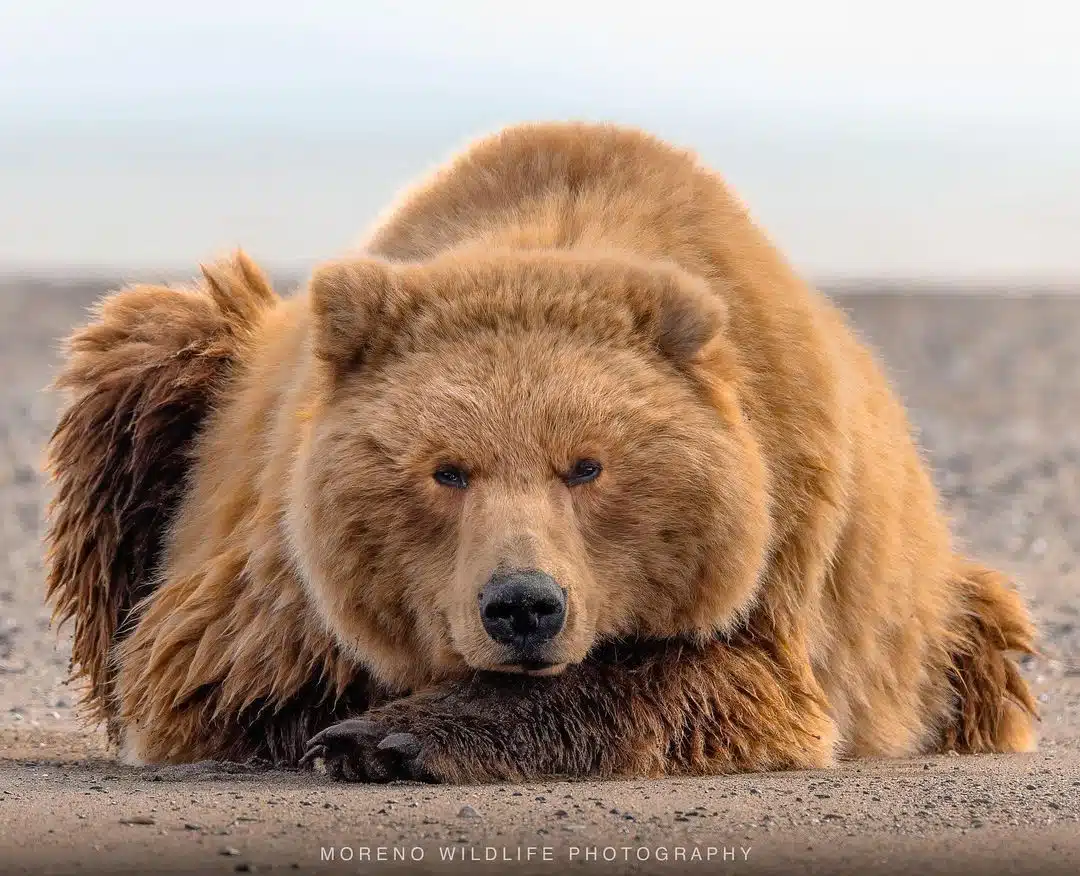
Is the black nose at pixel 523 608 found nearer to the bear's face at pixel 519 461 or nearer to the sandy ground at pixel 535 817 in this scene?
the bear's face at pixel 519 461

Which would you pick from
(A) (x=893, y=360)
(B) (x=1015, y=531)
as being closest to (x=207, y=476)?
(B) (x=1015, y=531)

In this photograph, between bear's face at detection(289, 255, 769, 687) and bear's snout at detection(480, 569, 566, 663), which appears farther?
bear's face at detection(289, 255, 769, 687)

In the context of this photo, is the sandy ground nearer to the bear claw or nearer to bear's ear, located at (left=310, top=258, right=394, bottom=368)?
the bear claw

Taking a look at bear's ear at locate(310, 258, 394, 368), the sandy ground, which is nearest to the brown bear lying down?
bear's ear at locate(310, 258, 394, 368)

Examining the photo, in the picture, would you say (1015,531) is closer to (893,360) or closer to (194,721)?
(194,721)

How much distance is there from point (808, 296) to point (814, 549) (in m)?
0.94

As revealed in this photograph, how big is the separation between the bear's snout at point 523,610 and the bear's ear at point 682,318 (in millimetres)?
858

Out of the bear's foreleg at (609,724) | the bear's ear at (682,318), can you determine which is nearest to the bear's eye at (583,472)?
the bear's ear at (682,318)

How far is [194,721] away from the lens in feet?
18.2

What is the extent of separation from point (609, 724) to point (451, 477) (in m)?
0.87

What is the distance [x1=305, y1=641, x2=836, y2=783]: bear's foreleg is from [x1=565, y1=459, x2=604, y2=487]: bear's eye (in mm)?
628

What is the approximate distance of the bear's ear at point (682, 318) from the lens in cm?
490

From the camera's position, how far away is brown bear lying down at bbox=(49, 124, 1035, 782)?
15.5ft

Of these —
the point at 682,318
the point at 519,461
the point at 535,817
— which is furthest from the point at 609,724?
the point at 682,318
